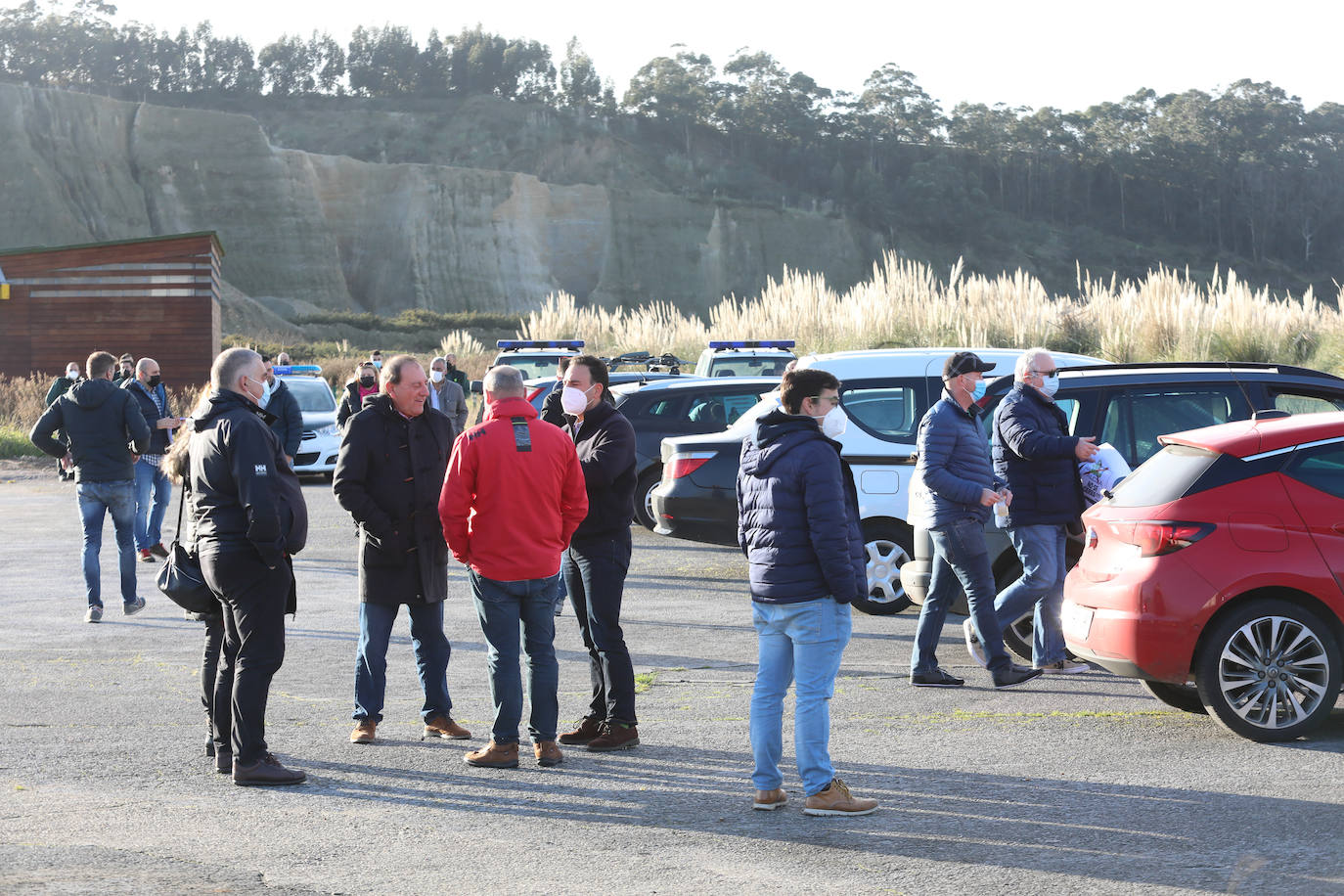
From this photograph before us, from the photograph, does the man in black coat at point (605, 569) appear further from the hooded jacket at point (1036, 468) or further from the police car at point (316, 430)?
the police car at point (316, 430)

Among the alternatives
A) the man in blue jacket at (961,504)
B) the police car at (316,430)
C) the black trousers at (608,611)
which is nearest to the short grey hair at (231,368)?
the black trousers at (608,611)

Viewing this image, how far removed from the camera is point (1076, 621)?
7.25 m

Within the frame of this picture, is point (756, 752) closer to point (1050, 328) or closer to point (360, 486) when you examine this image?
point (360, 486)

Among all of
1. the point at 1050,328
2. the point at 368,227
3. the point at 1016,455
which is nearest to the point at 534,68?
the point at 368,227

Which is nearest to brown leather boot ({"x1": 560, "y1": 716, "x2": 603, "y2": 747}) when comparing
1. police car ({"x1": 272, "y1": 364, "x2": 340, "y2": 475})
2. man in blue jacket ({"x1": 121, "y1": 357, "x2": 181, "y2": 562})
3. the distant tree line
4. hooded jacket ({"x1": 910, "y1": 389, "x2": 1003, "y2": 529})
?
hooded jacket ({"x1": 910, "y1": 389, "x2": 1003, "y2": 529})

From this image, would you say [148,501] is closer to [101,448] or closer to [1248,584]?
[101,448]

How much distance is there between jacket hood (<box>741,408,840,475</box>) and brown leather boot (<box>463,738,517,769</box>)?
69.3 inches

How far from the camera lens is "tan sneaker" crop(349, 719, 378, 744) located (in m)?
6.87

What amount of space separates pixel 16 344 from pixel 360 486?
33.9 metres

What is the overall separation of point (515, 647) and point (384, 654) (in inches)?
31.1

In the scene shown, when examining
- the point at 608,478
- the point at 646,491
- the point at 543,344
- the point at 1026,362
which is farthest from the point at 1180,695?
the point at 543,344

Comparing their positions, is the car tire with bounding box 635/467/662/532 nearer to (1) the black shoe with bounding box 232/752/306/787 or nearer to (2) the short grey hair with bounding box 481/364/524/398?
(2) the short grey hair with bounding box 481/364/524/398

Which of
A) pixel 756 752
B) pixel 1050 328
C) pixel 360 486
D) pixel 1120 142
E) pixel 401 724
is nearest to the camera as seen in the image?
pixel 756 752

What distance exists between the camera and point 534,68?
450ft
